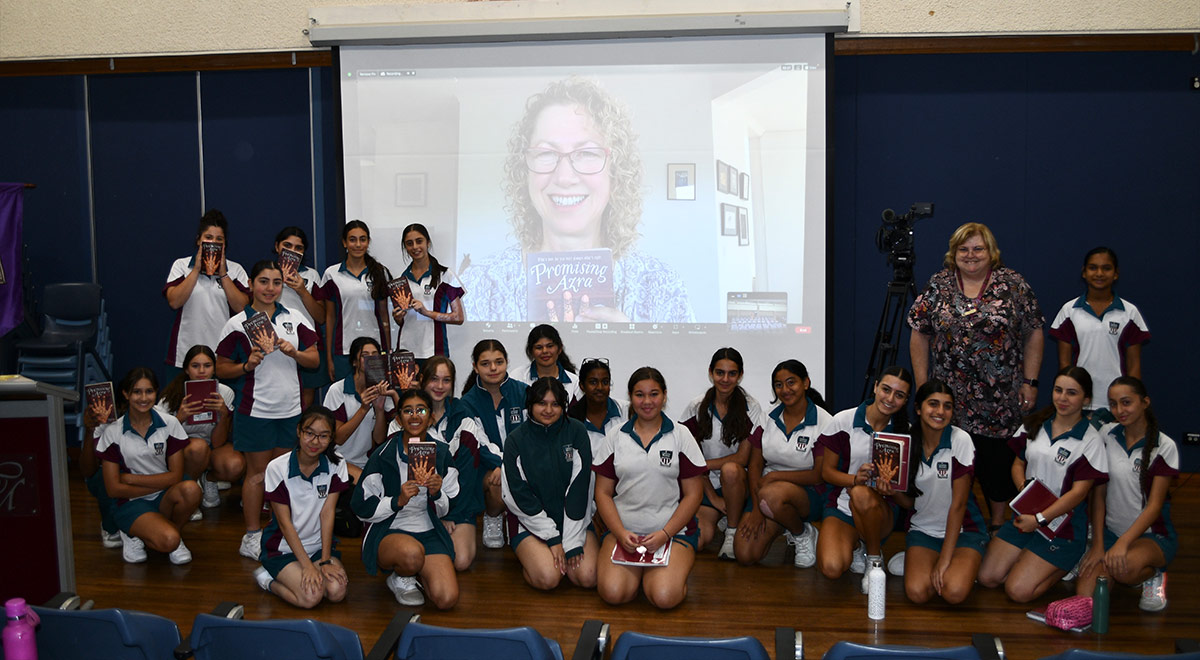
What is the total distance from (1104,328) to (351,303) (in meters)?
4.47

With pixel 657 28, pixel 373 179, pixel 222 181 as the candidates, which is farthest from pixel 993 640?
pixel 222 181

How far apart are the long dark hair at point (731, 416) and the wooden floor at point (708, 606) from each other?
24.6 inches

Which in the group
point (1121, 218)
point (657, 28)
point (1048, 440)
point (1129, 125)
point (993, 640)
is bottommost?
point (993, 640)

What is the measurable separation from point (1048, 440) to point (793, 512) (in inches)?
47.1

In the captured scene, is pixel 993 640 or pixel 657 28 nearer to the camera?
pixel 993 640

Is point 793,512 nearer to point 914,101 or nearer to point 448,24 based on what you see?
point 914,101

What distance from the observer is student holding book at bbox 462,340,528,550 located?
5.05 metres

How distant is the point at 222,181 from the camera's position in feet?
23.2

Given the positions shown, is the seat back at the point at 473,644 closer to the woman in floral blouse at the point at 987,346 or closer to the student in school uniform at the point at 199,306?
the woman in floral blouse at the point at 987,346

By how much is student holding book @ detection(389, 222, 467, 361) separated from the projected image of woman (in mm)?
373

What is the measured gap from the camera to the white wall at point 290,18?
620 centimetres

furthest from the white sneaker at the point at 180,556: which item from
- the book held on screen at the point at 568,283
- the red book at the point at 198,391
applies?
the book held on screen at the point at 568,283

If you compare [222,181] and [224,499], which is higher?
[222,181]

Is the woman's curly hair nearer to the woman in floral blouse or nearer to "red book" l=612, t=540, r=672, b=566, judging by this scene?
the woman in floral blouse
